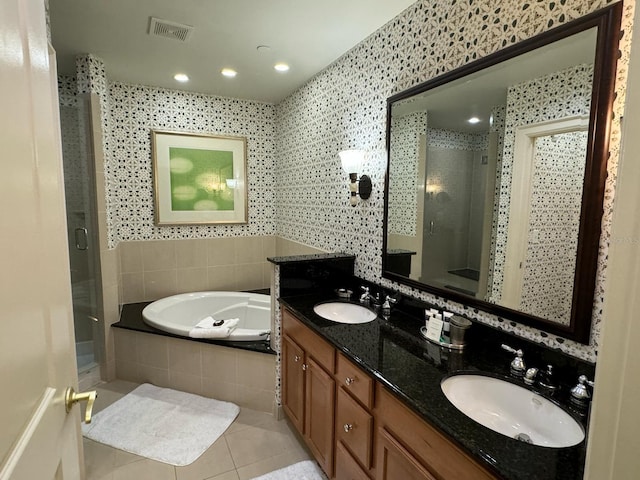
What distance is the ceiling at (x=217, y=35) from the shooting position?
192 cm

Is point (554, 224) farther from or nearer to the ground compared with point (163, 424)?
farther from the ground

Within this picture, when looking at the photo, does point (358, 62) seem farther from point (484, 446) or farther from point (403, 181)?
point (484, 446)

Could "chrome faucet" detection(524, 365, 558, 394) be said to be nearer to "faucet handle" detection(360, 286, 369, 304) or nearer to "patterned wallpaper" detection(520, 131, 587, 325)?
"patterned wallpaper" detection(520, 131, 587, 325)

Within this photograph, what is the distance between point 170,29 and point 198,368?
2401 millimetres

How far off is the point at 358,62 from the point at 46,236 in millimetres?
2201

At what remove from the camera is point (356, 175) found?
2332mm

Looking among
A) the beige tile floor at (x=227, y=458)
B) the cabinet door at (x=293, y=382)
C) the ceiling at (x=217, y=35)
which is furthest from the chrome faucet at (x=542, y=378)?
the ceiling at (x=217, y=35)

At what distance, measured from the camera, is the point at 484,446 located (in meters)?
0.92

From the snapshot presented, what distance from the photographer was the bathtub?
3.34 metres

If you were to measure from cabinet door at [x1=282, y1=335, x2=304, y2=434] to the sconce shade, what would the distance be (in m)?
1.19

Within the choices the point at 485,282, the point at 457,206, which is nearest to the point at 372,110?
the point at 457,206

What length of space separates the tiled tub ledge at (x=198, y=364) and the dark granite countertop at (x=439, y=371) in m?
0.73

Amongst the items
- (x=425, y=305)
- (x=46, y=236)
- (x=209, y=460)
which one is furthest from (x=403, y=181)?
(x=209, y=460)

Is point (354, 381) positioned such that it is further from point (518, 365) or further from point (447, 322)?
point (518, 365)
